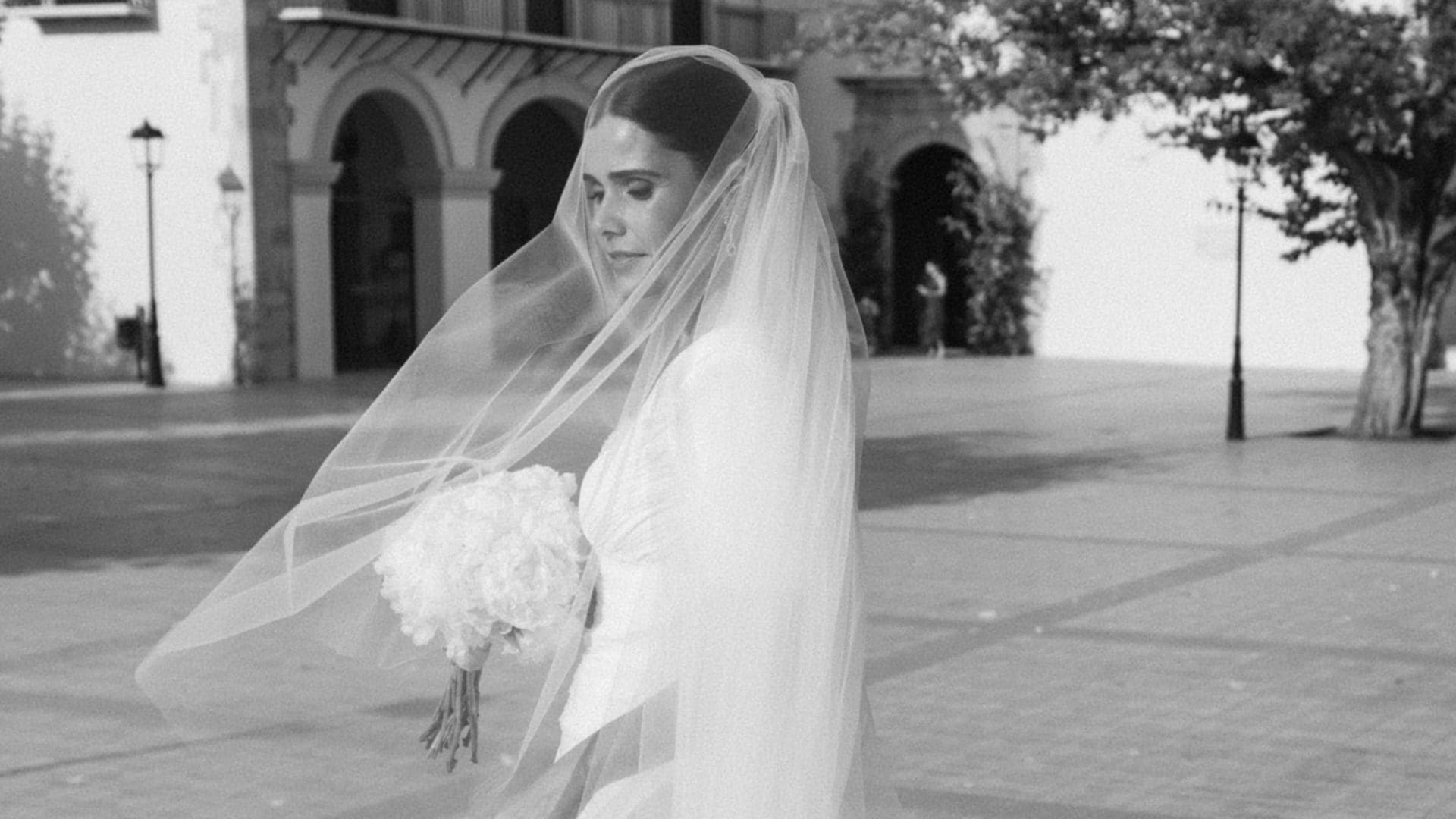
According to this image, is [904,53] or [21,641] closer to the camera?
[21,641]

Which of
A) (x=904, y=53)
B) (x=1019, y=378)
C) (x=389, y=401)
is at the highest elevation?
(x=904, y=53)

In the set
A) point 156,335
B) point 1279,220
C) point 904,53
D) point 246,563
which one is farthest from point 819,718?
point 156,335

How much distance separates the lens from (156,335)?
2352 cm

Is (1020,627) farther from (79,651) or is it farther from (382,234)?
(382,234)

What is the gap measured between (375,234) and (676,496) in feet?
78.8

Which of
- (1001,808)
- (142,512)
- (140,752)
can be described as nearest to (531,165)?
(142,512)

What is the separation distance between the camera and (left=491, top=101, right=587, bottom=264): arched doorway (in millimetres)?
28859

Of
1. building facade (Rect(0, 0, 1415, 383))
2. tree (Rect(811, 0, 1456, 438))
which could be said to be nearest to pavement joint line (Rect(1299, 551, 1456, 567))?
tree (Rect(811, 0, 1456, 438))

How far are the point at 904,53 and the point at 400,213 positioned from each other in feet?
37.5

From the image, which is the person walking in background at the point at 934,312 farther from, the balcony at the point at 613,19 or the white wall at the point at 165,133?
the white wall at the point at 165,133

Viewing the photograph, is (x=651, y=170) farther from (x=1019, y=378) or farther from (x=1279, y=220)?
(x=1019, y=378)

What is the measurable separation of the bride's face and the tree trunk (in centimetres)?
1539

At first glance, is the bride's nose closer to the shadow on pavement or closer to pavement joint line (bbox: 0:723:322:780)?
pavement joint line (bbox: 0:723:322:780)

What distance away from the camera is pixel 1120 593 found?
9820 millimetres
